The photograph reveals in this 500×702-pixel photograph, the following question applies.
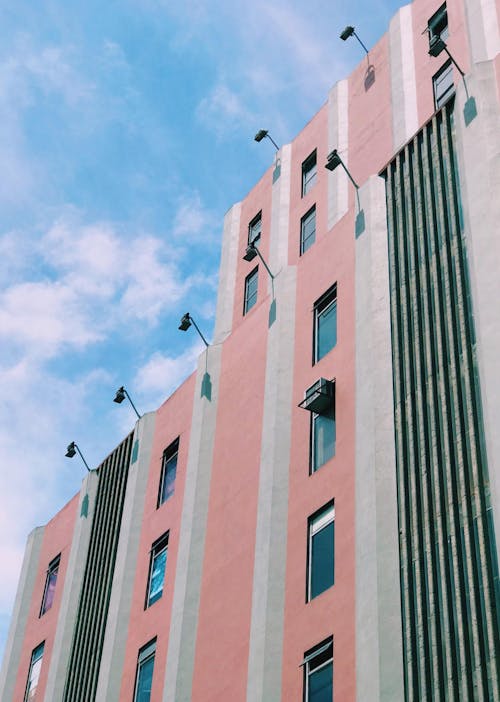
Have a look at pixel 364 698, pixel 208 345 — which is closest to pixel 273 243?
pixel 208 345

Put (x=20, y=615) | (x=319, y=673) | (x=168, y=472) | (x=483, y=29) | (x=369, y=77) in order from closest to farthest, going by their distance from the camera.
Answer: (x=319, y=673)
(x=483, y=29)
(x=168, y=472)
(x=369, y=77)
(x=20, y=615)

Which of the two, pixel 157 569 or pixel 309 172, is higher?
pixel 309 172

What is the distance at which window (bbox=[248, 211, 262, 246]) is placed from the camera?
4467 centimetres

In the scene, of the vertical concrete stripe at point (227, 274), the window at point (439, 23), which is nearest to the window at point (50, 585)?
the vertical concrete stripe at point (227, 274)

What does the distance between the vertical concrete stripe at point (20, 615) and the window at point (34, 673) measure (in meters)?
1.21

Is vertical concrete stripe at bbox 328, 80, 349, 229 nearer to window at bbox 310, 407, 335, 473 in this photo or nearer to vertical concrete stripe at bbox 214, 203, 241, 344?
vertical concrete stripe at bbox 214, 203, 241, 344

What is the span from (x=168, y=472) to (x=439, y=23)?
715 inches

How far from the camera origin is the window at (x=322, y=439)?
1190 inches

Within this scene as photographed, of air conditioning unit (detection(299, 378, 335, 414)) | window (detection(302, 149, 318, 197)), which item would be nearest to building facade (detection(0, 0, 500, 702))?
air conditioning unit (detection(299, 378, 335, 414))

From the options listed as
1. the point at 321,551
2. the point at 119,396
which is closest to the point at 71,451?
the point at 119,396

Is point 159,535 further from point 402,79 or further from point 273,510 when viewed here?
point 402,79

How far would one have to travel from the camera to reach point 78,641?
39.3 m

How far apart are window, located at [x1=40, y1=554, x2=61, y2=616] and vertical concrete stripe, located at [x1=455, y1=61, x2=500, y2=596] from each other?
79.8 ft

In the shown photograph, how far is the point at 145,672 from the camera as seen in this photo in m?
34.5
